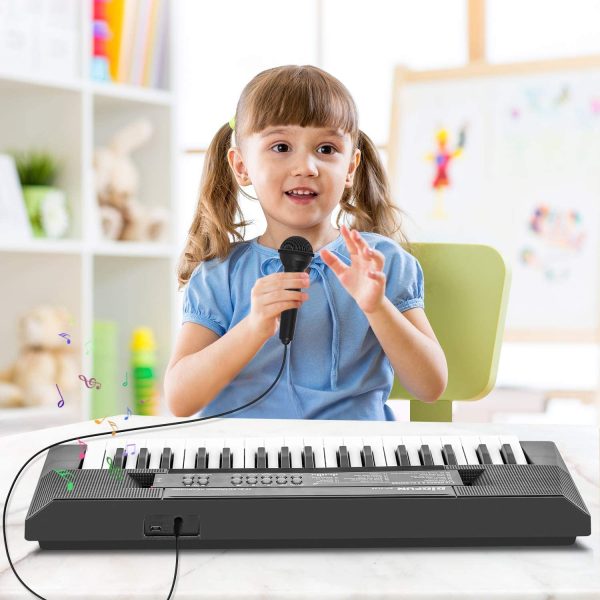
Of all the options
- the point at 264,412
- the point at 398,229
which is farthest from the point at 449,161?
the point at 264,412

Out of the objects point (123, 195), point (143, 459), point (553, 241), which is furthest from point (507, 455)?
point (553, 241)

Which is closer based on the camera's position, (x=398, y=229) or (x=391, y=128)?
(x=398, y=229)

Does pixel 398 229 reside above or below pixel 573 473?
above

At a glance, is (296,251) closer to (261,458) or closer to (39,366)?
(261,458)

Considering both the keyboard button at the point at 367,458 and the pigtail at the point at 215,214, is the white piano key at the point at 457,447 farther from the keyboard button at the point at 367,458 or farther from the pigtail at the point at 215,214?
the pigtail at the point at 215,214

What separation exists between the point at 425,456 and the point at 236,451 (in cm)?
11

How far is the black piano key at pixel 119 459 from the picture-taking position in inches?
19.1

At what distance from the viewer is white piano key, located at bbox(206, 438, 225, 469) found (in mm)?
493

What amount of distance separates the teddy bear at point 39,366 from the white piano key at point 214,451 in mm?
1401

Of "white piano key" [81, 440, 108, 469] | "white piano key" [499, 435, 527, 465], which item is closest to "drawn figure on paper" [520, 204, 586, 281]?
"white piano key" [499, 435, 527, 465]

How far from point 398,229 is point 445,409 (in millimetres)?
219

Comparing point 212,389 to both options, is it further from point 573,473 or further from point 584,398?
point 584,398

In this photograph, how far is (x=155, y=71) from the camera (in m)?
2.08

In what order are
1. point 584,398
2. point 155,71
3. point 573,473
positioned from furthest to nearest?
point 584,398, point 155,71, point 573,473
